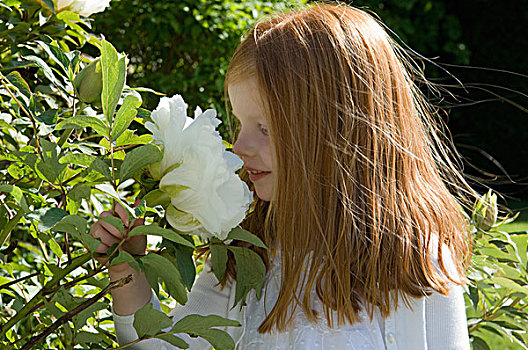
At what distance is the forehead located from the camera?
45.2 inches

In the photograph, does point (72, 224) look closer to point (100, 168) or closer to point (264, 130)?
point (100, 168)

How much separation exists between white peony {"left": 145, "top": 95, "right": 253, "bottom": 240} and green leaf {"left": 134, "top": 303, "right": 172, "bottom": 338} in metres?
0.09

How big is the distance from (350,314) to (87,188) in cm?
58

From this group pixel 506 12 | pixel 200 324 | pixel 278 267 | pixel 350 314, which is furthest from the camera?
pixel 506 12

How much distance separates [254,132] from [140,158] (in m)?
0.50

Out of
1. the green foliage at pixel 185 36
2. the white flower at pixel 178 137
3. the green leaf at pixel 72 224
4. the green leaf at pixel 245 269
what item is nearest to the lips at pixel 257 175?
the green leaf at pixel 245 269

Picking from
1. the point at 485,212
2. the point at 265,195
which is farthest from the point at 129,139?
the point at 485,212

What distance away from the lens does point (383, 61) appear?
1229mm

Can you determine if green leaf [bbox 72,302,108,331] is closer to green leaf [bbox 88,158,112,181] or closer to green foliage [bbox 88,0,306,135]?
green leaf [bbox 88,158,112,181]

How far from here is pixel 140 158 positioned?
66 centimetres

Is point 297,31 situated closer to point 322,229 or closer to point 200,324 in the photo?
point 322,229

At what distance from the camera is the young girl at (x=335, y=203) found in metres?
1.14

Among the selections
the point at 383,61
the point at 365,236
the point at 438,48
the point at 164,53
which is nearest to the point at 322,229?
the point at 365,236

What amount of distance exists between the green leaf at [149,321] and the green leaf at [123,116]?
177 millimetres
